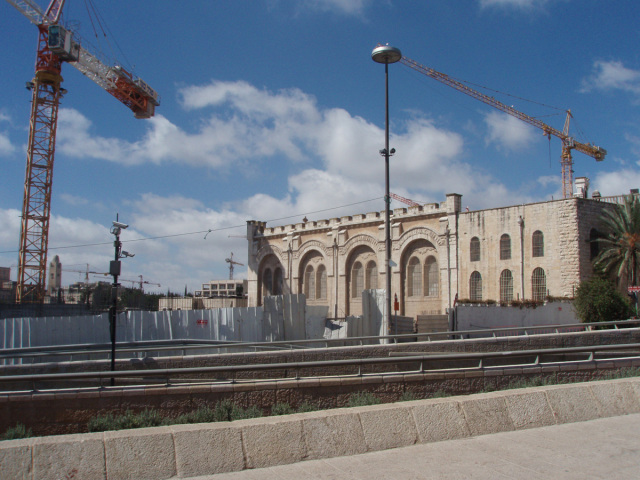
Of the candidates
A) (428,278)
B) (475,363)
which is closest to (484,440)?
(475,363)

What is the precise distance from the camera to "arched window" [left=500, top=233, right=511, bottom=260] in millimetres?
30531

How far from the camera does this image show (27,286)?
43250 millimetres

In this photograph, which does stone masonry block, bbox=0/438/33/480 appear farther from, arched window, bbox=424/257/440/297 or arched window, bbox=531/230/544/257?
arched window, bbox=424/257/440/297

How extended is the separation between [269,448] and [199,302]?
3699 centimetres

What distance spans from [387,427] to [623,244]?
995 inches

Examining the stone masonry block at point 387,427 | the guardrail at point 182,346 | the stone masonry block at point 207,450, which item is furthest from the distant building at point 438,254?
the stone masonry block at point 207,450

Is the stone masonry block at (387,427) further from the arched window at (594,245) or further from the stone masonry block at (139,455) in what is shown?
the arched window at (594,245)

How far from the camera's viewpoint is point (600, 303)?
2388 centimetres

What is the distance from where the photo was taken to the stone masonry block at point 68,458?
499 cm

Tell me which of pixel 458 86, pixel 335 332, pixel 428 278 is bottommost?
pixel 335 332

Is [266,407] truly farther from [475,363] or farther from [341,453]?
[475,363]

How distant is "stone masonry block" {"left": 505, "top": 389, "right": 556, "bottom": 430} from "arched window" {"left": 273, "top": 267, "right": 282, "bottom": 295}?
39.0 m

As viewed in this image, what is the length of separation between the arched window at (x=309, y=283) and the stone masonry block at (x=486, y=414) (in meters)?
36.1

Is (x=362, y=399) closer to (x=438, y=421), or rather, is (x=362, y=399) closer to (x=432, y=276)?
(x=438, y=421)
